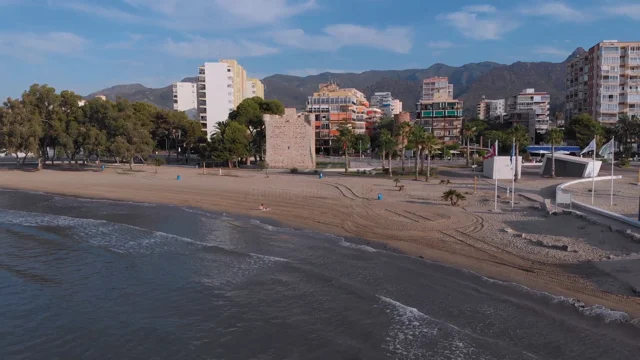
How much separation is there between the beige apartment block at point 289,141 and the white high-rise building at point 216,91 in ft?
134

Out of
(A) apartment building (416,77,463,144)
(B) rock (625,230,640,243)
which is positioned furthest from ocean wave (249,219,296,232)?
(A) apartment building (416,77,463,144)

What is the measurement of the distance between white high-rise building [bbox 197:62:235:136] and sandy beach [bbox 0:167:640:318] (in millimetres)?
52571

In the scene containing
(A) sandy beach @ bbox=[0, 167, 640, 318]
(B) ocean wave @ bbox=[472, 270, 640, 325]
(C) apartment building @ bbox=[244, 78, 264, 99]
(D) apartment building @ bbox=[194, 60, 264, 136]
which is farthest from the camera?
(C) apartment building @ bbox=[244, 78, 264, 99]

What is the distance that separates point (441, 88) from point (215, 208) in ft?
465

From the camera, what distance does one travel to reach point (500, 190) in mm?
35781

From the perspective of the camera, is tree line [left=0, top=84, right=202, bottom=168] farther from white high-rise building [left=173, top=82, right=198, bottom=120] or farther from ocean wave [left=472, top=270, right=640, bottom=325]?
white high-rise building [left=173, top=82, right=198, bottom=120]

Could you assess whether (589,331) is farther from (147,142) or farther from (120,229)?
(147,142)

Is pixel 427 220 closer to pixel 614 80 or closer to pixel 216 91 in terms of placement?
pixel 216 91

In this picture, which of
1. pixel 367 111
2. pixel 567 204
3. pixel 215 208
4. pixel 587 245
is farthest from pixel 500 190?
pixel 367 111

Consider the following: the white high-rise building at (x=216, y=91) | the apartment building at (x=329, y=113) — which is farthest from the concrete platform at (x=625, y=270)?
the white high-rise building at (x=216, y=91)

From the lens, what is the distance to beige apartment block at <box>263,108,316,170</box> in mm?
60719

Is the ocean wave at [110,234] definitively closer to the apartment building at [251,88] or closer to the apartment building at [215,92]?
the apartment building at [215,92]

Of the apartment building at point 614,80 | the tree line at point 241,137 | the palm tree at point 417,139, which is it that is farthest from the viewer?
the apartment building at point 614,80

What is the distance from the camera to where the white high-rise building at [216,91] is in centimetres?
9869
